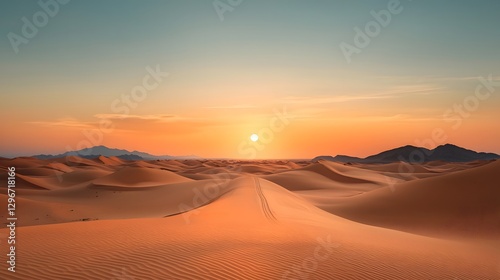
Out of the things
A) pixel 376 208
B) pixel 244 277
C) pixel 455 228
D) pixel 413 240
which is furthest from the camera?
pixel 376 208

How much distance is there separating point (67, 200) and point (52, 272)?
26101 mm

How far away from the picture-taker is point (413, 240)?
1281 cm

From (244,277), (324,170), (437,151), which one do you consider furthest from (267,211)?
(437,151)

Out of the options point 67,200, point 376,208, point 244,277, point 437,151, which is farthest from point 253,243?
point 437,151

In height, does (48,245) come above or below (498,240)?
above

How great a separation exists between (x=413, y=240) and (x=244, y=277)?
28.9ft

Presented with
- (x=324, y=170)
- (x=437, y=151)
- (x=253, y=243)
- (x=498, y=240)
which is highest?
(x=437, y=151)

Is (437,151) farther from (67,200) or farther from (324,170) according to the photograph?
(67,200)

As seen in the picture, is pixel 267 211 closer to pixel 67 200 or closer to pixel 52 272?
pixel 52 272

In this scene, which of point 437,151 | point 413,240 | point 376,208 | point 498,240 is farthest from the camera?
point 437,151

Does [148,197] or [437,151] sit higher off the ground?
[437,151]

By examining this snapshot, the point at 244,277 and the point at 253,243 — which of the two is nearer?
the point at 244,277

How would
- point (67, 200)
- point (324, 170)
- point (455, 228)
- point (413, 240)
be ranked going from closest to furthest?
point (413, 240) < point (455, 228) < point (67, 200) < point (324, 170)

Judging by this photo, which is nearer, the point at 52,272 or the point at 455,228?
the point at 52,272
